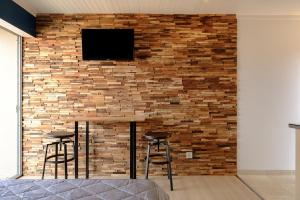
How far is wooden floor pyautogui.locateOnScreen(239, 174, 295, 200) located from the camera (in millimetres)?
3867

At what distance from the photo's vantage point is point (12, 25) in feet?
13.1

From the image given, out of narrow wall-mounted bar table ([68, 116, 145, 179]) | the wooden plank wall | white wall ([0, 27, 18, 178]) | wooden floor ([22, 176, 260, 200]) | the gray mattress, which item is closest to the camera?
the gray mattress

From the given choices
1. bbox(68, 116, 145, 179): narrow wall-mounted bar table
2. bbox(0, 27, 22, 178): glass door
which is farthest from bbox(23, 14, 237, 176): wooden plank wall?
bbox(68, 116, 145, 179): narrow wall-mounted bar table

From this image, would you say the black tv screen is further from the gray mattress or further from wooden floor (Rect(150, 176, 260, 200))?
the gray mattress

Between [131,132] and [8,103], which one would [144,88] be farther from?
Result: [8,103]

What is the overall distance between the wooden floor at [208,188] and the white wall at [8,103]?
6.91 feet

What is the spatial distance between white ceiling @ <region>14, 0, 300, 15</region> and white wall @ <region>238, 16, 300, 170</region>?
0.31 m

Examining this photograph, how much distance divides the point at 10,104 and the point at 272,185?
378 centimetres

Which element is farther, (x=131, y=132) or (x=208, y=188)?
(x=131, y=132)

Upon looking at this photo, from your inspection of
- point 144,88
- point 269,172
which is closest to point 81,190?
point 144,88

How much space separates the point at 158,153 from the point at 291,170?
2003 millimetres

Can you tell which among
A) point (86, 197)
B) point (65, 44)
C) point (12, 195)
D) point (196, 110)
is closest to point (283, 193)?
point (196, 110)

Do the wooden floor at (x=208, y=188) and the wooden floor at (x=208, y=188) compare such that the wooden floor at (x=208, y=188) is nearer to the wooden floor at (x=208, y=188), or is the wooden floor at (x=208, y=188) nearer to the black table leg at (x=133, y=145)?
the wooden floor at (x=208, y=188)

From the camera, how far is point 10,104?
4676 millimetres
